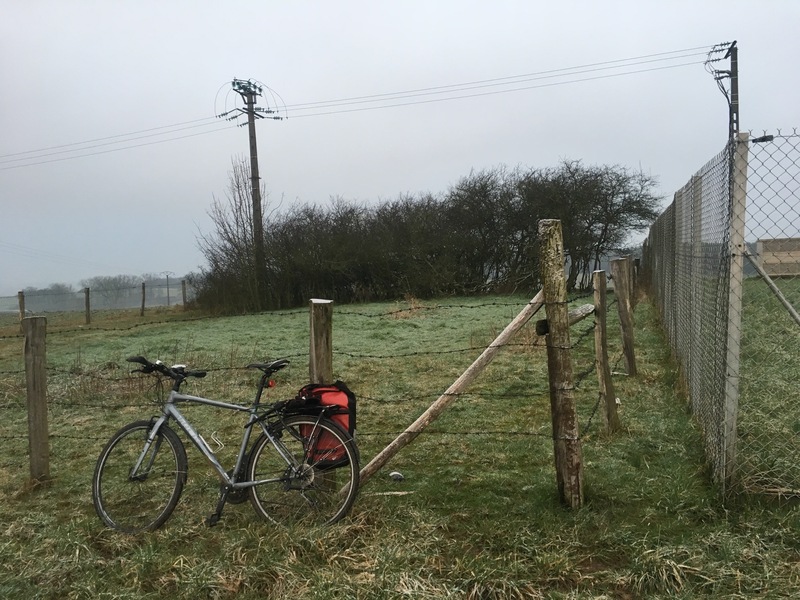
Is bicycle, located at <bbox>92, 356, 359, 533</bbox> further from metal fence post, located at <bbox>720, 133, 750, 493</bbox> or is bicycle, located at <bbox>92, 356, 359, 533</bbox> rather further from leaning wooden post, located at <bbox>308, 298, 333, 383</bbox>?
metal fence post, located at <bbox>720, 133, 750, 493</bbox>

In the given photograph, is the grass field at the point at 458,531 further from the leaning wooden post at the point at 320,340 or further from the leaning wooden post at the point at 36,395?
the leaning wooden post at the point at 320,340

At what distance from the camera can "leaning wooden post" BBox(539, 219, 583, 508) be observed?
3473 mm

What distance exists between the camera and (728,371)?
134 inches

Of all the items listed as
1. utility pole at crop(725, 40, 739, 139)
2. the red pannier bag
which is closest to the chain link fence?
the red pannier bag

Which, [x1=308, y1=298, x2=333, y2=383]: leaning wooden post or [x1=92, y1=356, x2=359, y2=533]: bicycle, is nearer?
[x1=92, y1=356, x2=359, y2=533]: bicycle

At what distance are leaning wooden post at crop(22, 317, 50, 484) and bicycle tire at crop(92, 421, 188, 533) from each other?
2.22 ft

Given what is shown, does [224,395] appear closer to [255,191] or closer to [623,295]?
[623,295]

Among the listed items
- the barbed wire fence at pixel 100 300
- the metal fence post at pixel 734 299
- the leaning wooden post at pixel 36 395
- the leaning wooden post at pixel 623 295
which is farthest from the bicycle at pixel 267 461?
the barbed wire fence at pixel 100 300

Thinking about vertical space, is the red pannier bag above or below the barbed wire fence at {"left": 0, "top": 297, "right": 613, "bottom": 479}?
above

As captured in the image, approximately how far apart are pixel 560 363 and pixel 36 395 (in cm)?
376

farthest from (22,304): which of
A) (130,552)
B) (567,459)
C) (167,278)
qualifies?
(567,459)

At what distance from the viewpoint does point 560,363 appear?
11.5 ft

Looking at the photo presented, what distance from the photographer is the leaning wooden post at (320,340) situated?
3.72 m

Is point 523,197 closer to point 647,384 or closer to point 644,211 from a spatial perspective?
point 644,211
